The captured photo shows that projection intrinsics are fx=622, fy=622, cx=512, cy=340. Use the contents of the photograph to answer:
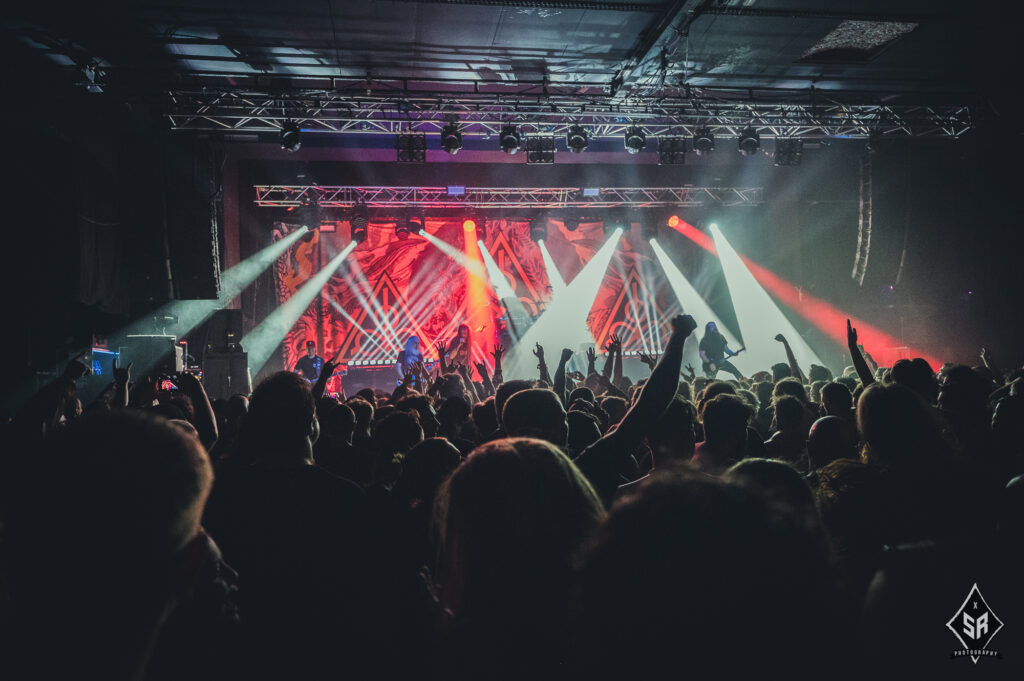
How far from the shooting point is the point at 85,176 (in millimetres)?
8250

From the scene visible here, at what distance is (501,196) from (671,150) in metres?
5.64

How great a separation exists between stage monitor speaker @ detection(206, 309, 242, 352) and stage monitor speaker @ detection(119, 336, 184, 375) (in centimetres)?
140

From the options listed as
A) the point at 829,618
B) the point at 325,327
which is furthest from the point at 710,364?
the point at 829,618

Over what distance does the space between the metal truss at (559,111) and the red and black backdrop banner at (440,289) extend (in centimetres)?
535

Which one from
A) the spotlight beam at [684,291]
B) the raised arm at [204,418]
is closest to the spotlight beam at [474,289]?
the spotlight beam at [684,291]

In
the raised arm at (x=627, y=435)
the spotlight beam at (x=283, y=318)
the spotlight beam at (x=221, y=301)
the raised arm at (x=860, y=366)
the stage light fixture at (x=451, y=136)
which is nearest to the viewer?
the raised arm at (x=627, y=435)

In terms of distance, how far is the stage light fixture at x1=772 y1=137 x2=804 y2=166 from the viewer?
1083 cm

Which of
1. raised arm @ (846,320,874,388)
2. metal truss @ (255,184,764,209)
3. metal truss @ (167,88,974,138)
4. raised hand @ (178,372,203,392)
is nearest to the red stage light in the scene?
metal truss @ (255,184,764,209)

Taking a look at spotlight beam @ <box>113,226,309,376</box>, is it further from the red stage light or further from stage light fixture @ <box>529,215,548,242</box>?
the red stage light

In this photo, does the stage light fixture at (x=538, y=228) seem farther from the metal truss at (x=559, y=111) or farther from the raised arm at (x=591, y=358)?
the raised arm at (x=591, y=358)

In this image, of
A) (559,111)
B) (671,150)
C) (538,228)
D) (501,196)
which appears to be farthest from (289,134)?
(538,228)

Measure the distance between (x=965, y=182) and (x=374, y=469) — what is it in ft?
41.8

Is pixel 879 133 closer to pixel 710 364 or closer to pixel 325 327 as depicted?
pixel 710 364

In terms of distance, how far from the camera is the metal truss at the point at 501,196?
45.2 ft
